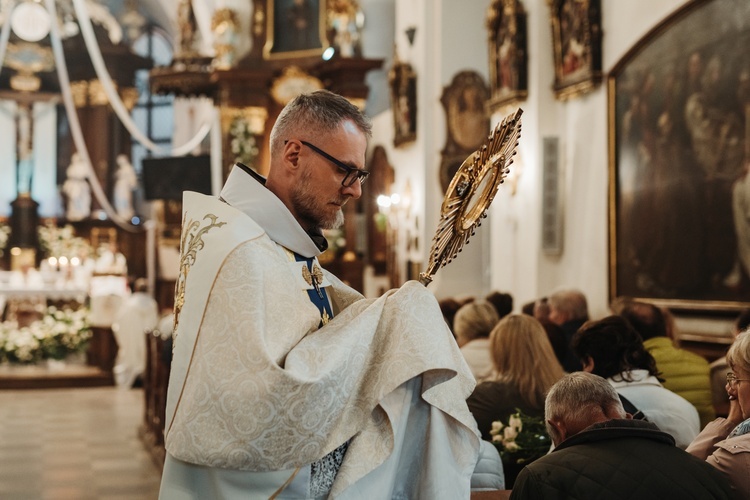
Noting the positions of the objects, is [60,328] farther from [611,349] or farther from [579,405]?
[579,405]

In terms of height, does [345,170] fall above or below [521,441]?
above

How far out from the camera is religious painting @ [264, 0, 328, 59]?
56.5 ft

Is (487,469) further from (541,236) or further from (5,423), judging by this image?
(5,423)

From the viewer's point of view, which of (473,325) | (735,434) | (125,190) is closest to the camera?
(735,434)

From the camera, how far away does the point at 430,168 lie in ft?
46.3

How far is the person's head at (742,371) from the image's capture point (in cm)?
332

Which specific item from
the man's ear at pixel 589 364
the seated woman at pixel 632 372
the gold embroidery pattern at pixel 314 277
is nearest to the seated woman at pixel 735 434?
the seated woman at pixel 632 372

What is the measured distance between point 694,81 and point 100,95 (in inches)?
787

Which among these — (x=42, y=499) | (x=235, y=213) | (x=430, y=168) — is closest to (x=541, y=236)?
(x=430, y=168)

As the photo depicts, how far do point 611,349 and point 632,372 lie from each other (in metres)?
0.13

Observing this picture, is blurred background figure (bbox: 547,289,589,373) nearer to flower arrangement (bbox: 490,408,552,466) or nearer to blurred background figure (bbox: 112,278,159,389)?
flower arrangement (bbox: 490,408,552,466)

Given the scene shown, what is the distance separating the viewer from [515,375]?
16.3 ft

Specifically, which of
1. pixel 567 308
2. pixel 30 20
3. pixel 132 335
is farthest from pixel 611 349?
pixel 30 20

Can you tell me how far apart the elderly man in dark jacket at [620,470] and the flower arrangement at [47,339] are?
14.9 meters
